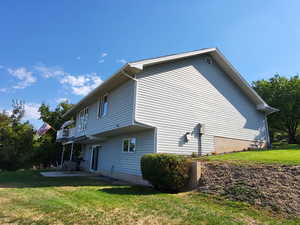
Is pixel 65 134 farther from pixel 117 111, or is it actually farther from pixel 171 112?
pixel 171 112

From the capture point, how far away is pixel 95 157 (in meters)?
17.2

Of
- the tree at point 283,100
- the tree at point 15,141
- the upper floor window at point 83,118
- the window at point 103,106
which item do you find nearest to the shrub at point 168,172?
the window at point 103,106

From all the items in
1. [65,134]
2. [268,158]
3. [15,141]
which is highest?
[65,134]

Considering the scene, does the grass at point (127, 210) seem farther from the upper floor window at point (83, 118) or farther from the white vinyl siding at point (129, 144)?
the upper floor window at point (83, 118)

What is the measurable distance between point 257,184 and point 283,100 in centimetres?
2192

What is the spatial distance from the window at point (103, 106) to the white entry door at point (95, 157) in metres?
3.38

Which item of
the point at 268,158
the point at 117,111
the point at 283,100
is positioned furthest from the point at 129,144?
the point at 283,100

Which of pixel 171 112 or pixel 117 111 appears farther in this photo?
pixel 117 111

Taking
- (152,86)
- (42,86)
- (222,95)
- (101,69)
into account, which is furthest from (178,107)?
(42,86)

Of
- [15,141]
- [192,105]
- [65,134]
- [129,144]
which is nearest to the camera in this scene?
[129,144]

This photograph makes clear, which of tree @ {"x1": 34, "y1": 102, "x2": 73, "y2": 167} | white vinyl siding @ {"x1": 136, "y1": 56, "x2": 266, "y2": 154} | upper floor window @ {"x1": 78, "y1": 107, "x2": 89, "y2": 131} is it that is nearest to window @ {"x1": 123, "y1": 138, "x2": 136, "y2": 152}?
white vinyl siding @ {"x1": 136, "y1": 56, "x2": 266, "y2": 154}

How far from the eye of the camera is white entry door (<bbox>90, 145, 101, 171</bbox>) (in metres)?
16.7

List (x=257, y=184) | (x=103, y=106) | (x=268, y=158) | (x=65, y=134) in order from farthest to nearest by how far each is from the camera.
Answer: (x=65, y=134) → (x=103, y=106) → (x=268, y=158) → (x=257, y=184)

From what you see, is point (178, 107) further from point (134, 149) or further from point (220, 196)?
point (220, 196)
